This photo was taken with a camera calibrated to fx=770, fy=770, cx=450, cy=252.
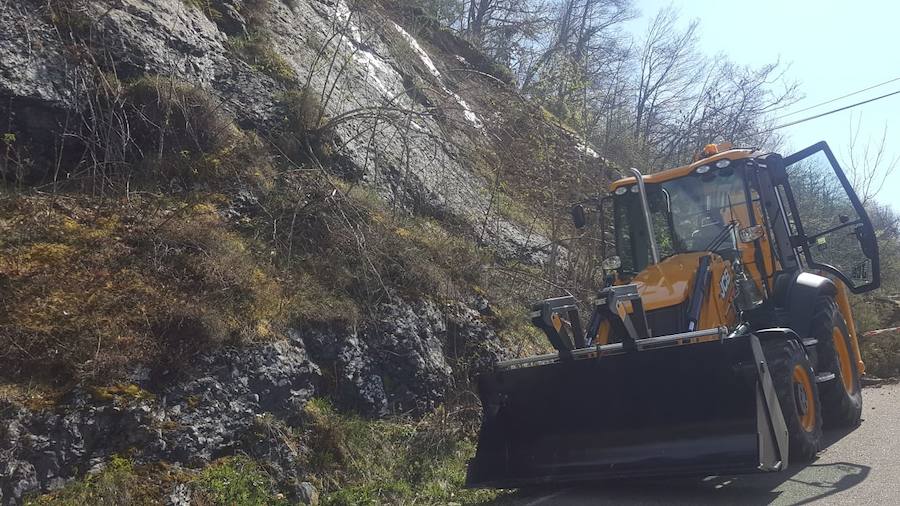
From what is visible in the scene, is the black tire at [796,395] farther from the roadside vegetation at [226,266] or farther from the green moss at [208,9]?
the green moss at [208,9]

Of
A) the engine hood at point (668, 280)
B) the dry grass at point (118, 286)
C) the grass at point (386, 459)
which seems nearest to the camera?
the dry grass at point (118, 286)

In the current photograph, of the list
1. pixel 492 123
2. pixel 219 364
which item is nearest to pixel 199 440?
pixel 219 364

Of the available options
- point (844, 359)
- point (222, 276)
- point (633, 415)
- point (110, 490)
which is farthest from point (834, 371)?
point (110, 490)

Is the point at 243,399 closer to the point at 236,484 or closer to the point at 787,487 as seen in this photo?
the point at 236,484

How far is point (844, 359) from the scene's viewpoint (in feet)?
28.2

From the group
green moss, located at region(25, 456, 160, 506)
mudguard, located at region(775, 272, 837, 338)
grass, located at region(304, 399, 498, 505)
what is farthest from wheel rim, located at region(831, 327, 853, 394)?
green moss, located at region(25, 456, 160, 506)

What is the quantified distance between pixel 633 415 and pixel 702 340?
Result: 2.71 ft

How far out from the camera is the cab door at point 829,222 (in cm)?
815

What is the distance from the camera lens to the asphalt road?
5.73 m

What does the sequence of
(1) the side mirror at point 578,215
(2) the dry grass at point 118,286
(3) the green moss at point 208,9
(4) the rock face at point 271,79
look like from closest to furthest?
(2) the dry grass at point 118,286 → (4) the rock face at point 271,79 → (1) the side mirror at point 578,215 → (3) the green moss at point 208,9

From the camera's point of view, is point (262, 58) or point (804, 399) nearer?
point (804, 399)

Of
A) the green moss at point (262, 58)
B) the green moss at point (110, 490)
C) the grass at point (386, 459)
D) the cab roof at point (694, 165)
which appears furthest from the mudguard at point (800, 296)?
the green moss at point (262, 58)

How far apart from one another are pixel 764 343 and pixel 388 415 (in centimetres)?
369

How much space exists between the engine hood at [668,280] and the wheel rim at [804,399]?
1158 millimetres
